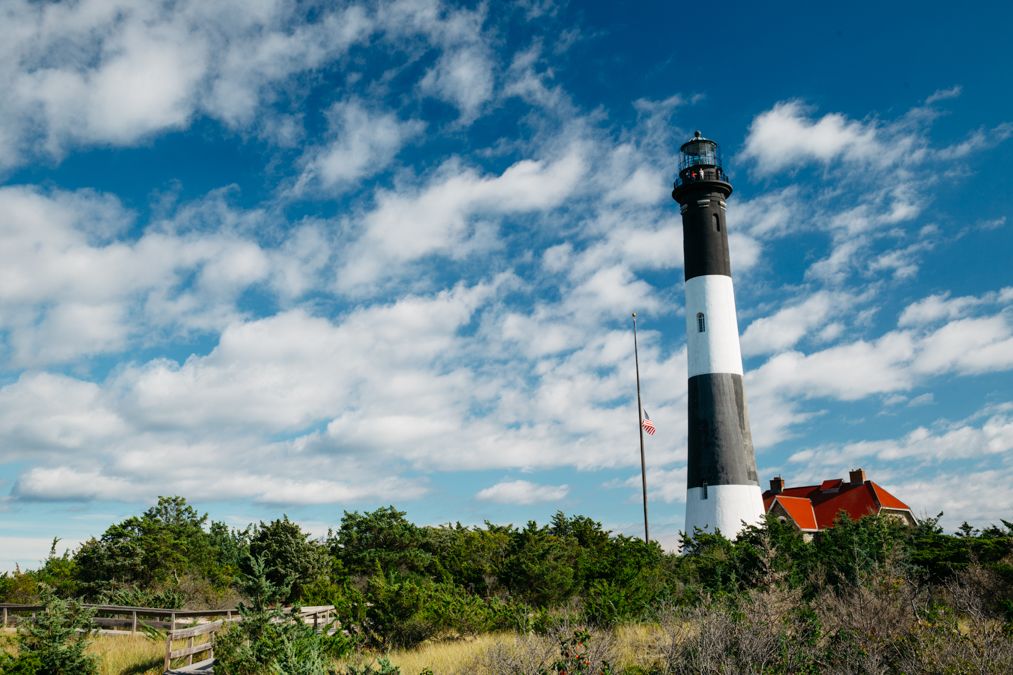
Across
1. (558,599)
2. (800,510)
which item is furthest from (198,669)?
(800,510)

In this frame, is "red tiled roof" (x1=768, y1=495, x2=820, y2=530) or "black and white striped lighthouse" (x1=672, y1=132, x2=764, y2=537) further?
"red tiled roof" (x1=768, y1=495, x2=820, y2=530)

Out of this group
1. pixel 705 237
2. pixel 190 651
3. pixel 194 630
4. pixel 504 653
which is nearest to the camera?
pixel 504 653

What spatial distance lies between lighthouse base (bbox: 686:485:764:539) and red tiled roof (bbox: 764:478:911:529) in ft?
40.7

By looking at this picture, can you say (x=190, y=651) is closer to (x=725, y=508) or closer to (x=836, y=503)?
(x=725, y=508)

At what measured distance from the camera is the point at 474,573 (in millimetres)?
27031

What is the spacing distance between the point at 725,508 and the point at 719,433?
3291 mm

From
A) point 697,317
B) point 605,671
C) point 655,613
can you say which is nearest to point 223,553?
point 697,317

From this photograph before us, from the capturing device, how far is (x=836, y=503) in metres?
47.2

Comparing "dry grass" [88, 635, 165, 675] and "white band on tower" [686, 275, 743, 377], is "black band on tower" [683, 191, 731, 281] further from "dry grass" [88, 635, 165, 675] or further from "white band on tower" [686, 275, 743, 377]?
"dry grass" [88, 635, 165, 675]

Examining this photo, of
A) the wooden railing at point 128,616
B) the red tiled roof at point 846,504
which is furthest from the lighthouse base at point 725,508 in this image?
the wooden railing at point 128,616

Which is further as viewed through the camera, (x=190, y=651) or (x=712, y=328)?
(x=712, y=328)

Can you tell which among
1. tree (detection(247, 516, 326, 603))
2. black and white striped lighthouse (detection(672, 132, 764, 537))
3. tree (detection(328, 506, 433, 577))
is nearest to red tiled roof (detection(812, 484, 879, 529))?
black and white striped lighthouse (detection(672, 132, 764, 537))

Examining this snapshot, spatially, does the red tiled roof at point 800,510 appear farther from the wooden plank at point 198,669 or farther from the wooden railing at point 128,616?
the wooden plank at point 198,669

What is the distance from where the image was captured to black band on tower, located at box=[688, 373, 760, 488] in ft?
112
